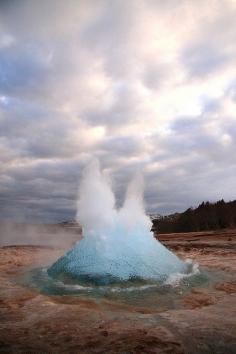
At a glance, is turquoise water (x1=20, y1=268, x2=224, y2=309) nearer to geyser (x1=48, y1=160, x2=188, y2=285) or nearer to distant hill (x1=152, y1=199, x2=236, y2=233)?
geyser (x1=48, y1=160, x2=188, y2=285)

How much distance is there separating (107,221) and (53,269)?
6.59 ft

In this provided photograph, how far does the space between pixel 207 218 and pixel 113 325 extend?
1572 inches

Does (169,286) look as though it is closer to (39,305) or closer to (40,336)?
(39,305)

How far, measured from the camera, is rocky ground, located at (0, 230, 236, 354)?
4.75 meters

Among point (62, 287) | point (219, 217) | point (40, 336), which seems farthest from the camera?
Result: point (219, 217)

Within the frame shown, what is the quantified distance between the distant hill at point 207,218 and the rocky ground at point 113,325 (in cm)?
3541

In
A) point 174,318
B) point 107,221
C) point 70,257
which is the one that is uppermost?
point 107,221

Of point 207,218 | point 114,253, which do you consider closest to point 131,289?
point 114,253

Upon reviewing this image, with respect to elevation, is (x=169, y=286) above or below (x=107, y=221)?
below

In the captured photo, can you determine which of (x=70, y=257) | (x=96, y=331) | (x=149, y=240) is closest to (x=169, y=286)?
(x=149, y=240)

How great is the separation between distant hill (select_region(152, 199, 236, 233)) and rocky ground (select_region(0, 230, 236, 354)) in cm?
3541

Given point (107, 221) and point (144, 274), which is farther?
point (107, 221)

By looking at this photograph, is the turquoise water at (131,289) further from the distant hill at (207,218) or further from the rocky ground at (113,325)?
the distant hill at (207,218)

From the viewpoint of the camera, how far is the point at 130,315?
625cm
